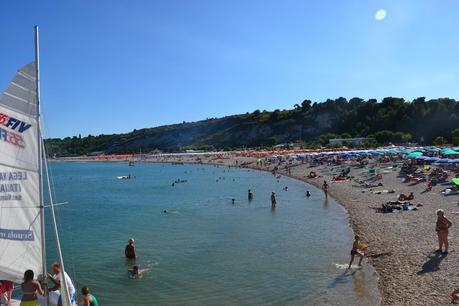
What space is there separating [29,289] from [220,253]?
13306mm

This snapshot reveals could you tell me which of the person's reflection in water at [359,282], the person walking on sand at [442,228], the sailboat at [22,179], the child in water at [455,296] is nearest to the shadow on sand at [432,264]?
the person walking on sand at [442,228]

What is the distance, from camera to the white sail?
6926mm

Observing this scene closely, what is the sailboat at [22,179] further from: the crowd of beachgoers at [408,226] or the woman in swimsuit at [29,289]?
the crowd of beachgoers at [408,226]

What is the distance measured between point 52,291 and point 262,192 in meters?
35.9

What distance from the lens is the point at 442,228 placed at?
1506cm

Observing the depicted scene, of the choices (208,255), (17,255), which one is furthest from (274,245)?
(17,255)

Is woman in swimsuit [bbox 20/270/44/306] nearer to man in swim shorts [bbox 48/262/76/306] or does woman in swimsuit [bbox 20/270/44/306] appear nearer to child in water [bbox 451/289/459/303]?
man in swim shorts [bbox 48/262/76/306]

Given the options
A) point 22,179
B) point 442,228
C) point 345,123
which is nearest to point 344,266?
point 442,228

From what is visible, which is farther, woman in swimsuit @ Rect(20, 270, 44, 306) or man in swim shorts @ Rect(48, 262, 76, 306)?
man in swim shorts @ Rect(48, 262, 76, 306)

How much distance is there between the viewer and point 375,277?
49.1ft

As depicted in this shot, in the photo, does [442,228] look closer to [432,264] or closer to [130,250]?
[432,264]

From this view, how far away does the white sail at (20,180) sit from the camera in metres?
6.93

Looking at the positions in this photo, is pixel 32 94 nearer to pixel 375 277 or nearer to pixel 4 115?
pixel 4 115

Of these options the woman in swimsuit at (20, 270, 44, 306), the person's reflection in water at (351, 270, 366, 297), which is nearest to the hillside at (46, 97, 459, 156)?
the person's reflection in water at (351, 270, 366, 297)
